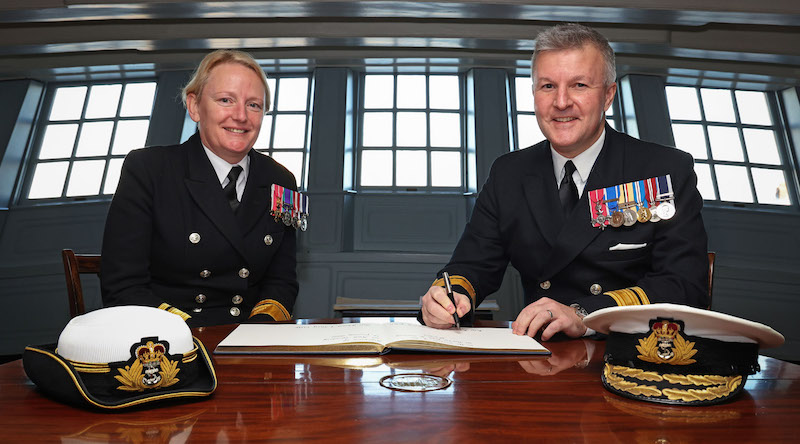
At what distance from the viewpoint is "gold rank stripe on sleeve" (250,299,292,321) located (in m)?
1.79

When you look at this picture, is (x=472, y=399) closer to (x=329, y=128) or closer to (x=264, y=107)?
(x=264, y=107)

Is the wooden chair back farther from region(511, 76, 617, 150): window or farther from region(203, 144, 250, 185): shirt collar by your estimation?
region(511, 76, 617, 150): window

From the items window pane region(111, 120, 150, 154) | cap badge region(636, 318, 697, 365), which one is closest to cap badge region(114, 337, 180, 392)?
cap badge region(636, 318, 697, 365)

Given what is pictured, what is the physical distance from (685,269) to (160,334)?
52.3 inches

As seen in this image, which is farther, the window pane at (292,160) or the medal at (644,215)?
the window pane at (292,160)

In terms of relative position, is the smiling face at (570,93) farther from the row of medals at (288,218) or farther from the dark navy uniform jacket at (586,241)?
the row of medals at (288,218)

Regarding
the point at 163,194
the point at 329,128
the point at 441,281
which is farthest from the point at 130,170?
the point at 329,128

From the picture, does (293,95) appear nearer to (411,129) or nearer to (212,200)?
(411,129)

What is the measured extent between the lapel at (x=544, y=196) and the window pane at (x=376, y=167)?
3.31 meters

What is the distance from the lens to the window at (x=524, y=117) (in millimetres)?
5320

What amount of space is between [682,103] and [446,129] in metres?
2.34

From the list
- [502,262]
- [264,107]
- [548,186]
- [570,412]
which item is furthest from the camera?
[264,107]

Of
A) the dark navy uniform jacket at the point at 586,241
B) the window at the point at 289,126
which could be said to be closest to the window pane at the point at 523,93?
the window at the point at 289,126

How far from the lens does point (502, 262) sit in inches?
75.6
